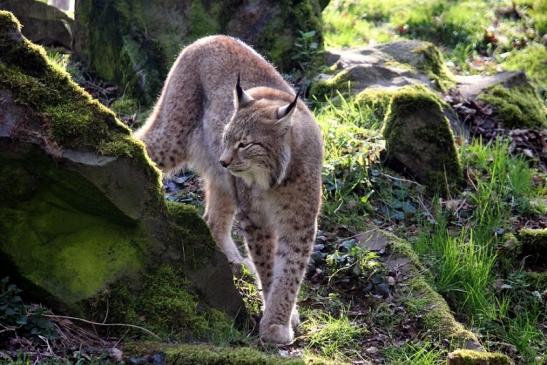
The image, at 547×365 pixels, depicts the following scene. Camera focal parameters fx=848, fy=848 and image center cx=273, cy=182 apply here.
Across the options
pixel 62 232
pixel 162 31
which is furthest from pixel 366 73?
pixel 62 232

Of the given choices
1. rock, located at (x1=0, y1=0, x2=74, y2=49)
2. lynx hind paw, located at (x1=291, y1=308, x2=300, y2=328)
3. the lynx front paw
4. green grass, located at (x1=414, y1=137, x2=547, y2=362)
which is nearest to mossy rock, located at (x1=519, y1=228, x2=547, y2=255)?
green grass, located at (x1=414, y1=137, x2=547, y2=362)

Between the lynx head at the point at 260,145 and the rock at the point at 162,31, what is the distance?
300 cm

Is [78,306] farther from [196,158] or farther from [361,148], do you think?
[361,148]

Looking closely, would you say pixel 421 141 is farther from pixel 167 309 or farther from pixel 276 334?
pixel 167 309

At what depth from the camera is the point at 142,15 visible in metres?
8.20

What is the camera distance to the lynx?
492cm

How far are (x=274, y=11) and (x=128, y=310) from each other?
5.05 meters

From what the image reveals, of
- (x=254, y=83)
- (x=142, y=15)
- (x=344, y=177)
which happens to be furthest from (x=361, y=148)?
(x=142, y=15)

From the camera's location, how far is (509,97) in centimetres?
803

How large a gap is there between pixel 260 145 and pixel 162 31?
11.9ft

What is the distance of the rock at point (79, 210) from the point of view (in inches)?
151

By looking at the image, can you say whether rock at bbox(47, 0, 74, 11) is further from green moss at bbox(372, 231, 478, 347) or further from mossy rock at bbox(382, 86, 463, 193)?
green moss at bbox(372, 231, 478, 347)

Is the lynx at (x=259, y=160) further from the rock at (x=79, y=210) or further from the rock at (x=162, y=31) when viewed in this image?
the rock at (x=162, y=31)

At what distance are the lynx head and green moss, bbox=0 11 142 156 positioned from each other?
2.91 ft
